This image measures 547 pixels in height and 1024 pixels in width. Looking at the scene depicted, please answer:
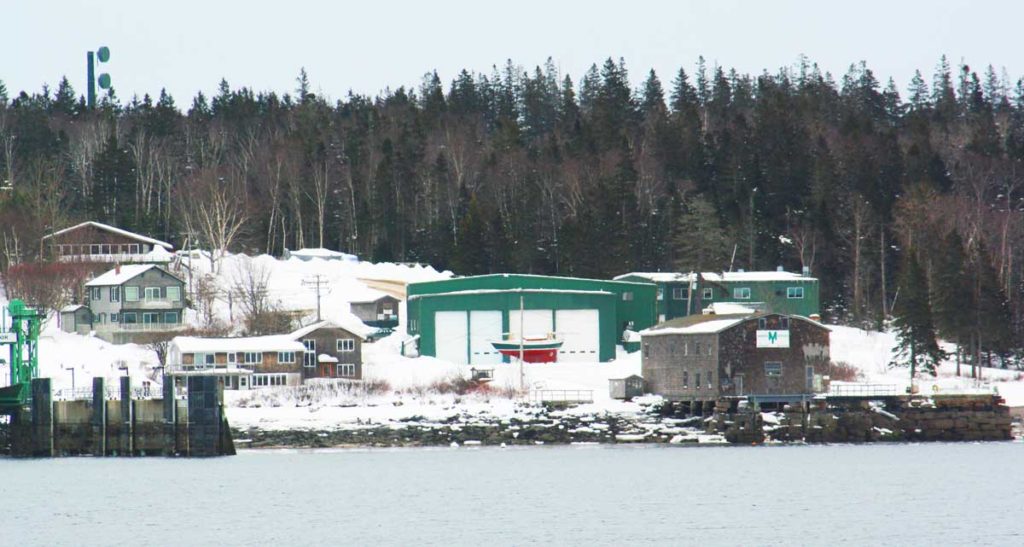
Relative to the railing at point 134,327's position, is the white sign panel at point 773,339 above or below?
below

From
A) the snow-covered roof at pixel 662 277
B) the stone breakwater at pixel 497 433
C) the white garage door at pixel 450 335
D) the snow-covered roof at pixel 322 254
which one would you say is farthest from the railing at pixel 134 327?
the snow-covered roof at pixel 662 277

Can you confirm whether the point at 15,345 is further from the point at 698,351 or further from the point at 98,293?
the point at 698,351

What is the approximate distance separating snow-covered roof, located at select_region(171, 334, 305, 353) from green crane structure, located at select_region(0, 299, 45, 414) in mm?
11931

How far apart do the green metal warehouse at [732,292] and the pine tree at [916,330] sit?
7320 millimetres

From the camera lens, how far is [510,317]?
80.7 metres

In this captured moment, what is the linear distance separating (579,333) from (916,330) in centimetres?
1605

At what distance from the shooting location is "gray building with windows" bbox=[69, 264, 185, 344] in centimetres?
8456

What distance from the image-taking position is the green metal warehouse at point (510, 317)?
265 ft

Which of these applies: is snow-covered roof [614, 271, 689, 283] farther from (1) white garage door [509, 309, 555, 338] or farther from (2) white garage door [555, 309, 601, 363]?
(1) white garage door [509, 309, 555, 338]

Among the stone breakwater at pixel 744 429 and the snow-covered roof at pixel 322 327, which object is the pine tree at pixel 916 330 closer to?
the stone breakwater at pixel 744 429

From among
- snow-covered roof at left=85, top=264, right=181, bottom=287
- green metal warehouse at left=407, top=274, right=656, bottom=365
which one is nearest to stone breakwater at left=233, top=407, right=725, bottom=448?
green metal warehouse at left=407, top=274, right=656, bottom=365

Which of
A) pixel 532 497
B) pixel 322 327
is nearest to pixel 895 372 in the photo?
pixel 322 327

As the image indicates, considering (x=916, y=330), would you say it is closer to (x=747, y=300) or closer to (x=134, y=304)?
(x=747, y=300)

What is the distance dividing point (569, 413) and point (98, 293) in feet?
98.7
